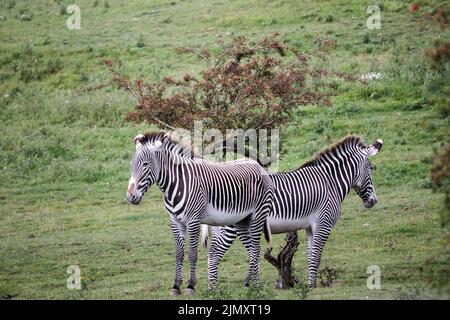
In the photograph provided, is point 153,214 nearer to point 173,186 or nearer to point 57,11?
point 173,186

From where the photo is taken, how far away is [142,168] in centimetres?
1457

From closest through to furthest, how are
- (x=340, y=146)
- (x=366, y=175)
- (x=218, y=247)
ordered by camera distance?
(x=218, y=247), (x=340, y=146), (x=366, y=175)

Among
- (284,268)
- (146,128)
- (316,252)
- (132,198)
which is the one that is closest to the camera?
(132,198)

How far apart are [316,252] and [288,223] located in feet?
2.31

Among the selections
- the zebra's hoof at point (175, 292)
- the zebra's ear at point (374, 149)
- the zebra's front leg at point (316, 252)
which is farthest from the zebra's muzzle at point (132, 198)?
the zebra's ear at point (374, 149)

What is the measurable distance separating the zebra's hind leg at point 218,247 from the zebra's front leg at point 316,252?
1.42m

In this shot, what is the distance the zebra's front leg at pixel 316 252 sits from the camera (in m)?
15.8

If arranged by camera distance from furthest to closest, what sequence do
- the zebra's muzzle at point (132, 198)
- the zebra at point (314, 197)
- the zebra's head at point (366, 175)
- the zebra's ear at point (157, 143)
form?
the zebra's head at point (366, 175) < the zebra at point (314, 197) < the zebra's ear at point (157, 143) < the zebra's muzzle at point (132, 198)

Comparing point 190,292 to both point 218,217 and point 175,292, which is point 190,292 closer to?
point 175,292

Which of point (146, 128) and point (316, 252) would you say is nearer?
point (316, 252)

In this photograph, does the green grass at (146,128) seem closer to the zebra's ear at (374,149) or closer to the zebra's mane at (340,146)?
the zebra's ear at (374,149)

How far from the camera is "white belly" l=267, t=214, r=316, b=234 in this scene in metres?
15.9

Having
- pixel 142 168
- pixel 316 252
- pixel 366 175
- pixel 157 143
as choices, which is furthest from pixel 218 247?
pixel 366 175

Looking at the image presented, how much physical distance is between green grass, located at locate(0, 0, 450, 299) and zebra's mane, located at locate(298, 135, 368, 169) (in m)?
1.41
